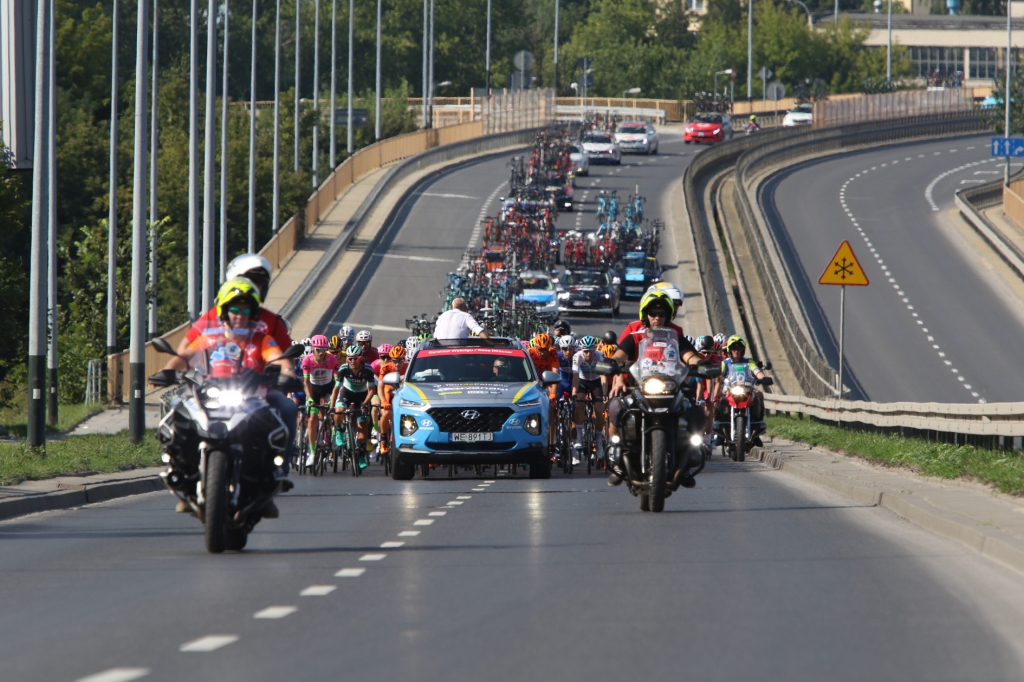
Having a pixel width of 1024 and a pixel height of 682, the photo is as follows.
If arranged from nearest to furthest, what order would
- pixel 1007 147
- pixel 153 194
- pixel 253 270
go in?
pixel 253 270
pixel 153 194
pixel 1007 147

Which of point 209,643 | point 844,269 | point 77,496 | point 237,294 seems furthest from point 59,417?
point 209,643

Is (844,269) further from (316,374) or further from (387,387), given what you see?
(316,374)

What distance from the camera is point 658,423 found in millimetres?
13555

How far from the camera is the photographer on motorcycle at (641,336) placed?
13922mm

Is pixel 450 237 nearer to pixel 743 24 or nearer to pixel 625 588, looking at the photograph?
pixel 625 588

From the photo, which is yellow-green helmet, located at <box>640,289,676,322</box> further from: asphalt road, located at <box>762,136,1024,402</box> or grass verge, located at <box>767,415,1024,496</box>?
asphalt road, located at <box>762,136,1024,402</box>

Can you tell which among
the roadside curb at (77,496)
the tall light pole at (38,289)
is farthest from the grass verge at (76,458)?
the roadside curb at (77,496)

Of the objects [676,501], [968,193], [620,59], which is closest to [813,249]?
[968,193]

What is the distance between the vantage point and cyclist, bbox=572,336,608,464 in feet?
72.5

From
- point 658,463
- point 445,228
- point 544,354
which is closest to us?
point 658,463

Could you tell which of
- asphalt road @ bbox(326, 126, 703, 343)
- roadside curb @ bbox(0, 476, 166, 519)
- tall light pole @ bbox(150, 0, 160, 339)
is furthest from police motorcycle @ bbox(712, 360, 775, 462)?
asphalt road @ bbox(326, 126, 703, 343)

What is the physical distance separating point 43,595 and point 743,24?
157 m

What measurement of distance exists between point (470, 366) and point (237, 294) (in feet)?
32.1

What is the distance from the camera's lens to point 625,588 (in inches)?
362
